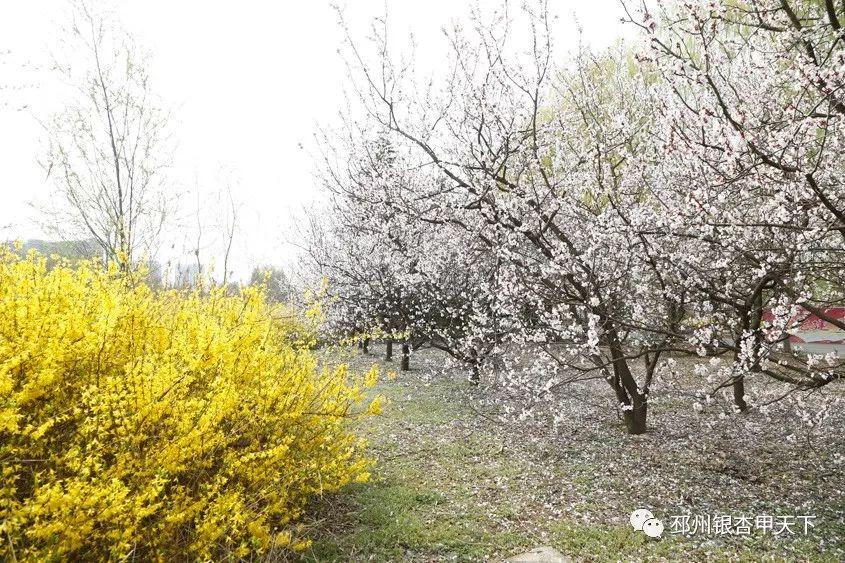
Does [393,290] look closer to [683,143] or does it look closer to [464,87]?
[464,87]

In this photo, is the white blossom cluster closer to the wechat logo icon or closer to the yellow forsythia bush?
the wechat logo icon

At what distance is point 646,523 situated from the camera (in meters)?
4.71

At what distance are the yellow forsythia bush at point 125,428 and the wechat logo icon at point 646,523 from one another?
2908mm

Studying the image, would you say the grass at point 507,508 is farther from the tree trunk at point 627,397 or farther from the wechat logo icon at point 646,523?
the tree trunk at point 627,397

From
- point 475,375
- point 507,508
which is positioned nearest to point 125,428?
point 507,508

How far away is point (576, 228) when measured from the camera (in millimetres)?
7957

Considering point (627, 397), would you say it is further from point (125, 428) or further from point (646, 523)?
point (125, 428)

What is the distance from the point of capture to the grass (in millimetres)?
4246

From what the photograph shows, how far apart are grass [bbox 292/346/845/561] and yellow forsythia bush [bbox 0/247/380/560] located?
95 cm

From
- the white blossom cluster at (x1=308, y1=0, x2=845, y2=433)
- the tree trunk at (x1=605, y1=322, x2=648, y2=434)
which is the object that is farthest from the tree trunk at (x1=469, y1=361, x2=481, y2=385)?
the tree trunk at (x1=605, y1=322, x2=648, y2=434)

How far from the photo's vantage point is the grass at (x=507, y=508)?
425 centimetres

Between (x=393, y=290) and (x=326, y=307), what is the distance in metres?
3.93

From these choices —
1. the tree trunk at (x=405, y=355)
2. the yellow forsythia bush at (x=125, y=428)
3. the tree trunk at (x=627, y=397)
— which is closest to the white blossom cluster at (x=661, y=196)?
the tree trunk at (x=627, y=397)

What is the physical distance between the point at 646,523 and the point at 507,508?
1289mm
